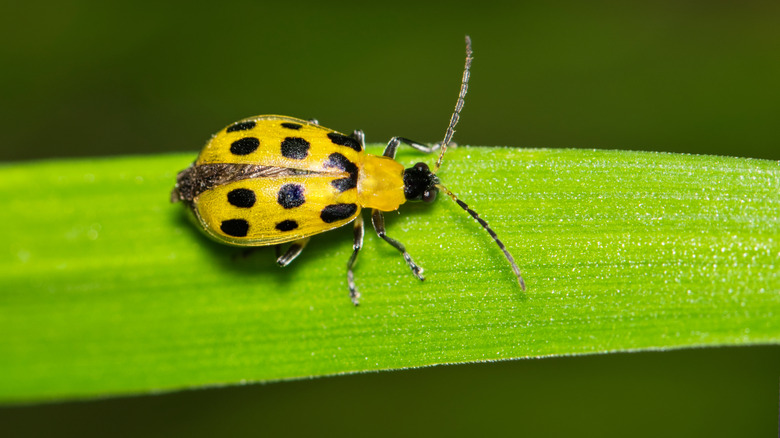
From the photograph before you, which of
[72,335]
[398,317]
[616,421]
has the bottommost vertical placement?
[72,335]

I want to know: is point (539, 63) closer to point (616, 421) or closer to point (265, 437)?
point (616, 421)

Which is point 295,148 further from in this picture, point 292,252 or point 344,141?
point 292,252

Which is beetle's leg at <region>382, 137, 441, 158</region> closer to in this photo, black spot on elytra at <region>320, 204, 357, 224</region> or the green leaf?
the green leaf

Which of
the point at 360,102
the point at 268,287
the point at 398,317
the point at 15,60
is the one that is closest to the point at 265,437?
the point at 268,287

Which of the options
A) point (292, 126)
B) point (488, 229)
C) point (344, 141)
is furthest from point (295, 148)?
point (488, 229)

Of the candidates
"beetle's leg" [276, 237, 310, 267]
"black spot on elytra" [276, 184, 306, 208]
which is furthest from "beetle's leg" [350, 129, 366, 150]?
"beetle's leg" [276, 237, 310, 267]

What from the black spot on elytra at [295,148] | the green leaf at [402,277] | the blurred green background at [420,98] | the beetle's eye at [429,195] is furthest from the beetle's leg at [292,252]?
the blurred green background at [420,98]
